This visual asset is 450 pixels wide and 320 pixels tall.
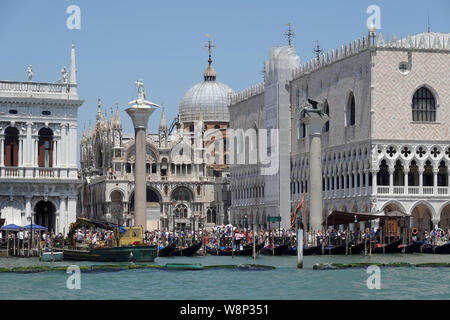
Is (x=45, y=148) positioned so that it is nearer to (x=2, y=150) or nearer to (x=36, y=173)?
(x=36, y=173)

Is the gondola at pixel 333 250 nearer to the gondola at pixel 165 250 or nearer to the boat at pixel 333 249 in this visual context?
the boat at pixel 333 249

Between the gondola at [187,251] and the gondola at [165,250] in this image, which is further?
the gondola at [187,251]

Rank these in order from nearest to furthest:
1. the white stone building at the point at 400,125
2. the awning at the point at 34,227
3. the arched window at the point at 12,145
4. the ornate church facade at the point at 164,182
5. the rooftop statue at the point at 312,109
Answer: the awning at the point at 34,227 → the arched window at the point at 12,145 → the rooftop statue at the point at 312,109 → the white stone building at the point at 400,125 → the ornate church facade at the point at 164,182

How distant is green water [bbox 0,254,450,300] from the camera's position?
34375 mm

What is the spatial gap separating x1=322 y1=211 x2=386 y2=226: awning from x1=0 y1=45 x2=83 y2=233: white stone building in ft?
41.1

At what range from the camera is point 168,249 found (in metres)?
57.1

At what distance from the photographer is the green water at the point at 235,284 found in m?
34.4

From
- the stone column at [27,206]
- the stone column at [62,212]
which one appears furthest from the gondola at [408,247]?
the stone column at [27,206]

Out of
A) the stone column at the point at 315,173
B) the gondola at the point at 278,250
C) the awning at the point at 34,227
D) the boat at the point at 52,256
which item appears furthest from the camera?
the stone column at the point at 315,173

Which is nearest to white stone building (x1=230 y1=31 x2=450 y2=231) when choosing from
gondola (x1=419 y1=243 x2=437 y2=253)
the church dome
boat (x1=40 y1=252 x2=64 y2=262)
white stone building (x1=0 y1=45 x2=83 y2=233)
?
gondola (x1=419 y1=243 x2=437 y2=253)

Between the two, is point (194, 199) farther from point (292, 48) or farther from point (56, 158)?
point (56, 158)

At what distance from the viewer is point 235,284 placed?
37906mm

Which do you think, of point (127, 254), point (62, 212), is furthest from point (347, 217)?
point (62, 212)
